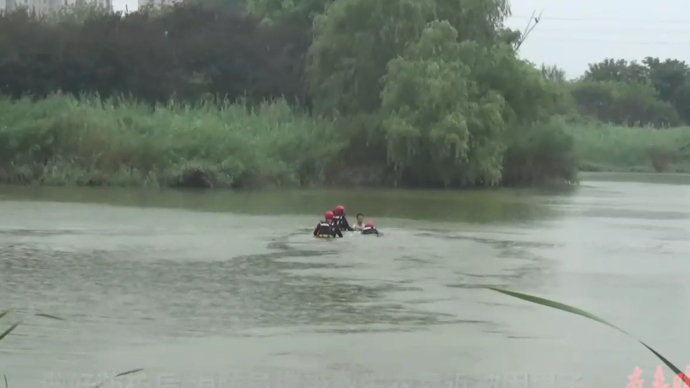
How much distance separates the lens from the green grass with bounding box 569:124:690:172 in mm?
66000

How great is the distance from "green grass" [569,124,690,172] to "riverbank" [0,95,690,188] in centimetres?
2337

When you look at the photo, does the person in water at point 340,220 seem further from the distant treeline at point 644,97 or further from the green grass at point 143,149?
the distant treeline at point 644,97

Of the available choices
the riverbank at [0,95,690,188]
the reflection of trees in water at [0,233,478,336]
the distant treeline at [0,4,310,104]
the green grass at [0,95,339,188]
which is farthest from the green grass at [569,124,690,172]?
the reflection of trees in water at [0,233,478,336]

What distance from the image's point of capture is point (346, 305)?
13938 mm

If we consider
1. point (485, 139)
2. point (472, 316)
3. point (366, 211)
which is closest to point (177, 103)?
point (485, 139)

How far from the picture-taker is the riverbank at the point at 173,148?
1506 inches

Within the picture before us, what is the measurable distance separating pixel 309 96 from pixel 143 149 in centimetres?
960

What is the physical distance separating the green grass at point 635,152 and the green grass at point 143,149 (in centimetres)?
2842

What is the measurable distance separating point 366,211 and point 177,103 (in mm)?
18318

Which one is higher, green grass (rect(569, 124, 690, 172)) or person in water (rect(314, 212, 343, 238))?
green grass (rect(569, 124, 690, 172))

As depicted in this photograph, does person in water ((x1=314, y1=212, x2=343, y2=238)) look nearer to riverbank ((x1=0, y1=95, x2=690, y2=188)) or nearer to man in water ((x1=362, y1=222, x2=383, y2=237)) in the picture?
man in water ((x1=362, y1=222, x2=383, y2=237))

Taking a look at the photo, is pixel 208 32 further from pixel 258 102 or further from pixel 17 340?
pixel 17 340

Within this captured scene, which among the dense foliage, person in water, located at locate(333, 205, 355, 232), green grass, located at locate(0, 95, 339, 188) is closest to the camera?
person in water, located at locate(333, 205, 355, 232)

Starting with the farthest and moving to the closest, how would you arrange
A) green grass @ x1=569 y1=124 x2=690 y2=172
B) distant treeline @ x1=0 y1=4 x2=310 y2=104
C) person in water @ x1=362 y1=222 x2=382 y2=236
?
green grass @ x1=569 y1=124 x2=690 y2=172
distant treeline @ x1=0 y1=4 x2=310 y2=104
person in water @ x1=362 y1=222 x2=382 y2=236
